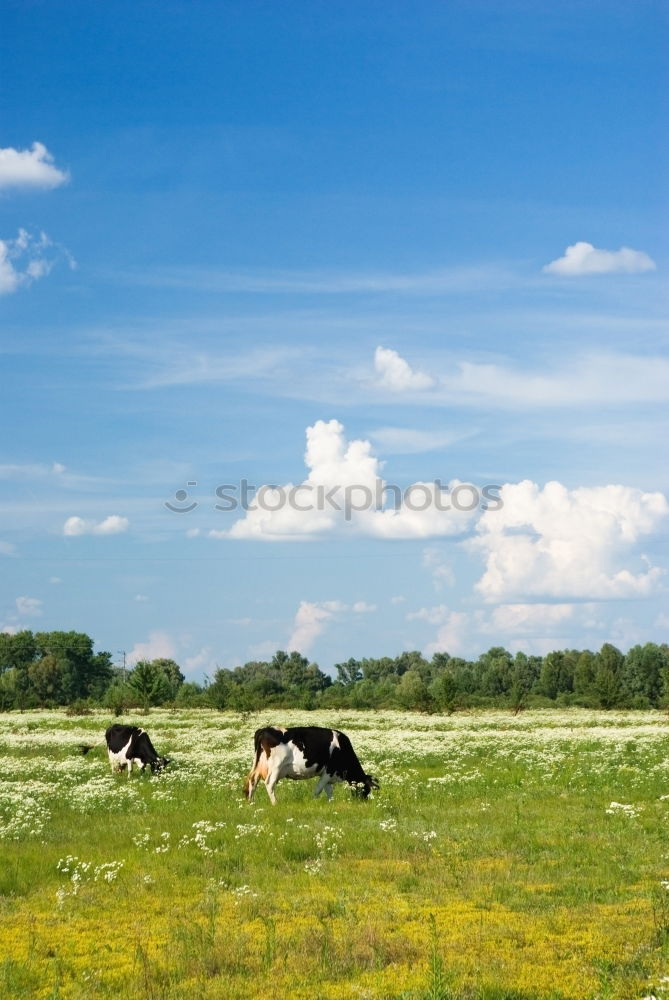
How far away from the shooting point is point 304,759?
24.4 meters

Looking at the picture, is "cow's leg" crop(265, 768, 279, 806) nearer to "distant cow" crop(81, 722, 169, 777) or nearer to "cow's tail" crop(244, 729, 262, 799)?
"cow's tail" crop(244, 729, 262, 799)

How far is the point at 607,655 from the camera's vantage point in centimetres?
18238

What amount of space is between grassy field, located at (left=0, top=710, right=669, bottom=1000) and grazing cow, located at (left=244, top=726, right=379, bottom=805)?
0.70m

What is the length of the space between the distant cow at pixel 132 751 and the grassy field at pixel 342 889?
148 inches

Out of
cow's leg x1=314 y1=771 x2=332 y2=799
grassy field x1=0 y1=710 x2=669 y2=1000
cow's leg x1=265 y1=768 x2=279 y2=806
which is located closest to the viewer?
grassy field x1=0 y1=710 x2=669 y2=1000

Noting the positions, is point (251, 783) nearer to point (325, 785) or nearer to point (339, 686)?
point (325, 785)

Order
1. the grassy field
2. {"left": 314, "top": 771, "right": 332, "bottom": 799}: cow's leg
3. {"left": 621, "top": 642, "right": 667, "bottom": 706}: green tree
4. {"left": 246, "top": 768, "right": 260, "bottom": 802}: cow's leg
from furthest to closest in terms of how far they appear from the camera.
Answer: {"left": 621, "top": 642, "right": 667, "bottom": 706}: green tree < {"left": 314, "top": 771, "right": 332, "bottom": 799}: cow's leg < {"left": 246, "top": 768, "right": 260, "bottom": 802}: cow's leg < the grassy field

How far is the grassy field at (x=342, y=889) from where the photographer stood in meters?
10.7

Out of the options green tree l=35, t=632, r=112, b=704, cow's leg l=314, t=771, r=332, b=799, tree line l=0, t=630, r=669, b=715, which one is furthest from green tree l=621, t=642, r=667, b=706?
cow's leg l=314, t=771, r=332, b=799

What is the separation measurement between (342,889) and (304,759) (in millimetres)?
9979

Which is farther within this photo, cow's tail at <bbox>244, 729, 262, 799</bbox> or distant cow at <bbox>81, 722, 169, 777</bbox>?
distant cow at <bbox>81, 722, 169, 777</bbox>

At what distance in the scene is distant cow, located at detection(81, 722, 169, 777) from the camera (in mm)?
31859

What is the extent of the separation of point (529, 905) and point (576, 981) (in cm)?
312

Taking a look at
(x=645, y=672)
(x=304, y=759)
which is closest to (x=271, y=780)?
(x=304, y=759)
